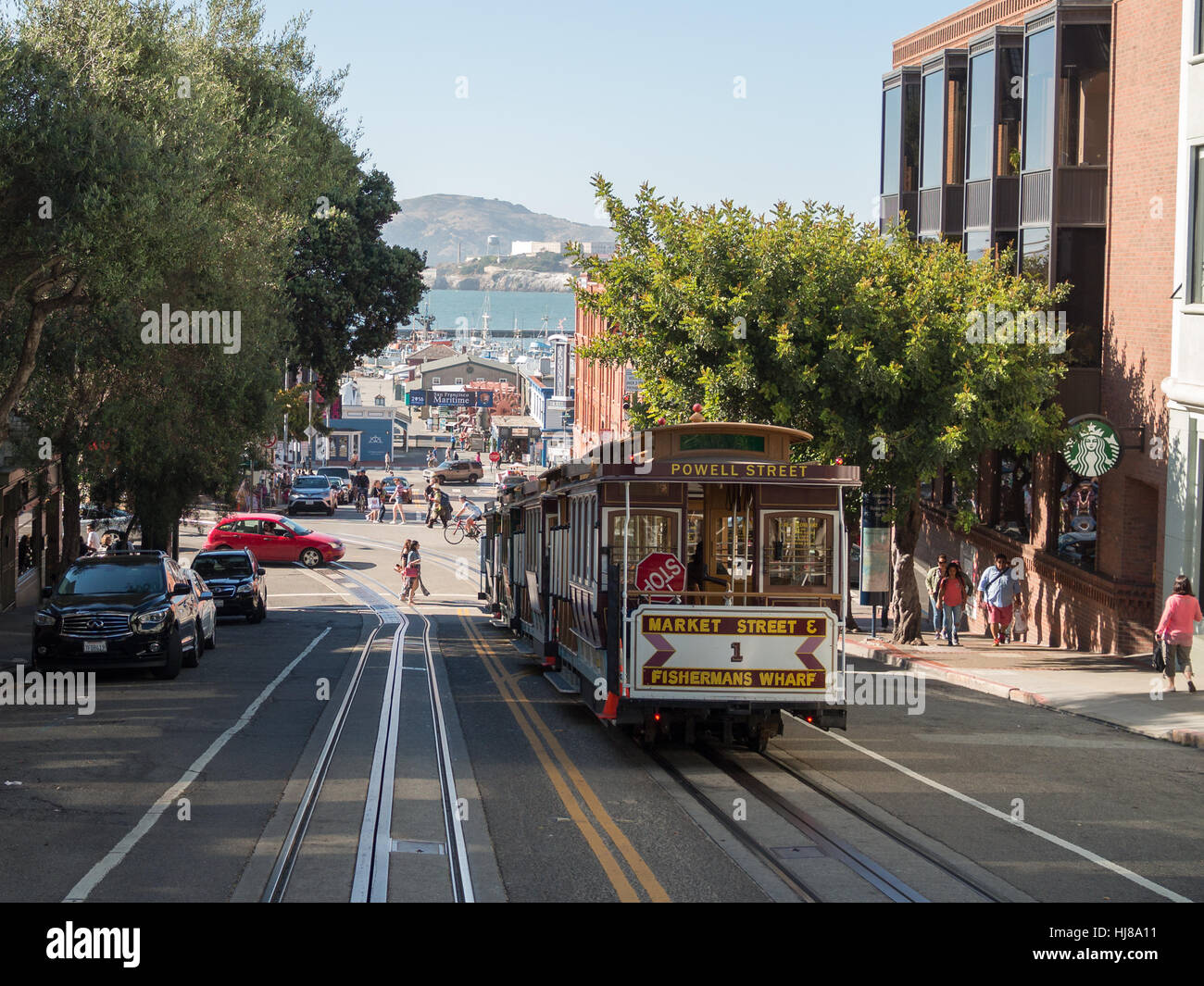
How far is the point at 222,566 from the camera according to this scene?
29.4 meters

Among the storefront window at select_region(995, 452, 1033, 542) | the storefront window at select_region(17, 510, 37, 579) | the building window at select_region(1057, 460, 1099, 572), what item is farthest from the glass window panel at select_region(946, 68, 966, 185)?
the storefront window at select_region(17, 510, 37, 579)

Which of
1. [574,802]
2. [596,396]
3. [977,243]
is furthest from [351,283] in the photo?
[596,396]

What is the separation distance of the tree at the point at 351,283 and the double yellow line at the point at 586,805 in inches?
796

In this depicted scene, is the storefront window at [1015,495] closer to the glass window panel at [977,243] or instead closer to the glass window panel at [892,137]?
the glass window panel at [977,243]

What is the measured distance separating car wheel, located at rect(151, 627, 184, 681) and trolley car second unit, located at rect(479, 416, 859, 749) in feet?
19.4

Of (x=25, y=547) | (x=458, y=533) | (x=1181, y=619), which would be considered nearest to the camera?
(x=1181, y=619)

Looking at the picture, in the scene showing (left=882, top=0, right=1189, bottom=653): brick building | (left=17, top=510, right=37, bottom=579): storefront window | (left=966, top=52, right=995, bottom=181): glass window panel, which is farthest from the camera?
(left=17, top=510, right=37, bottom=579): storefront window

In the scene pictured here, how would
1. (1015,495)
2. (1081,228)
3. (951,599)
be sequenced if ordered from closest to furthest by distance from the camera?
(951,599)
(1081,228)
(1015,495)

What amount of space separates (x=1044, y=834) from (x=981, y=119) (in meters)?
21.2

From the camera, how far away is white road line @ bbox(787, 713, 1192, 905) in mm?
8459

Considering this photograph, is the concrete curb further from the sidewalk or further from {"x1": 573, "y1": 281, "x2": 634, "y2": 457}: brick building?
{"x1": 573, "y1": 281, "x2": 634, "y2": 457}: brick building

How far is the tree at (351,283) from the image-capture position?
118 ft

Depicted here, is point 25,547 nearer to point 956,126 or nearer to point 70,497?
point 70,497

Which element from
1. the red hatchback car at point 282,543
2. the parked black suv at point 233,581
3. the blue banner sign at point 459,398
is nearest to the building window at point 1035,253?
the parked black suv at point 233,581
